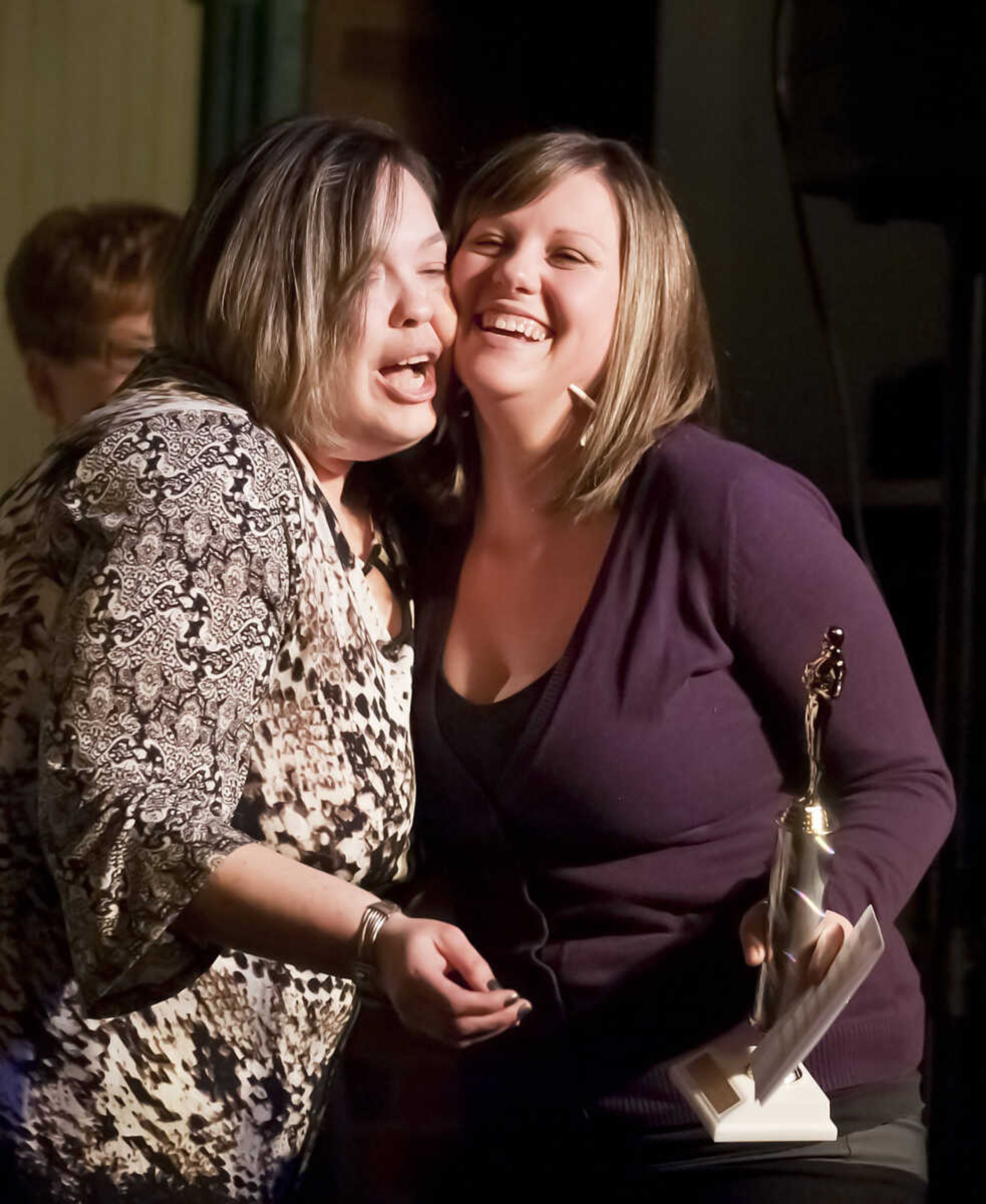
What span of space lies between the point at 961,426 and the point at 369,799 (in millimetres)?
846

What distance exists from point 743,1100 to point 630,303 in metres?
0.60

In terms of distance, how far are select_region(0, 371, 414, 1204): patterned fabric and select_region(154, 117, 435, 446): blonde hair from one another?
6cm

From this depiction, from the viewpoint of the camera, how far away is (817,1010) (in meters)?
0.87

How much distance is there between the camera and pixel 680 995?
44.1 inches

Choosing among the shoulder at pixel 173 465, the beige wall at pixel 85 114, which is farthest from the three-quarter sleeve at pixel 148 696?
the beige wall at pixel 85 114

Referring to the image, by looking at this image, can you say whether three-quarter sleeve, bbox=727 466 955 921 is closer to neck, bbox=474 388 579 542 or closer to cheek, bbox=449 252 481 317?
neck, bbox=474 388 579 542

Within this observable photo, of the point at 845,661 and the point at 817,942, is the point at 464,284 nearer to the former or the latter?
the point at 845,661

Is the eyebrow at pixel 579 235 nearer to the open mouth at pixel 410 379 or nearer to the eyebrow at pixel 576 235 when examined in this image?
the eyebrow at pixel 576 235

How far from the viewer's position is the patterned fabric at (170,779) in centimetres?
94

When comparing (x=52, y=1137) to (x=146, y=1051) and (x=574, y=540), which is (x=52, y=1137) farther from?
(x=574, y=540)

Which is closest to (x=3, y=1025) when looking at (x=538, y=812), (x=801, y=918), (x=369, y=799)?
(x=369, y=799)

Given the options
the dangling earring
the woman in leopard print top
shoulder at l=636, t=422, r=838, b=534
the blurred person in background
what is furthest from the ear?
shoulder at l=636, t=422, r=838, b=534

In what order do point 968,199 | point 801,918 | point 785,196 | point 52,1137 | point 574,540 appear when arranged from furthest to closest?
1. point 785,196
2. point 968,199
3. point 574,540
4. point 52,1137
5. point 801,918

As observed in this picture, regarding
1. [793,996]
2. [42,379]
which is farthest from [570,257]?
[42,379]
